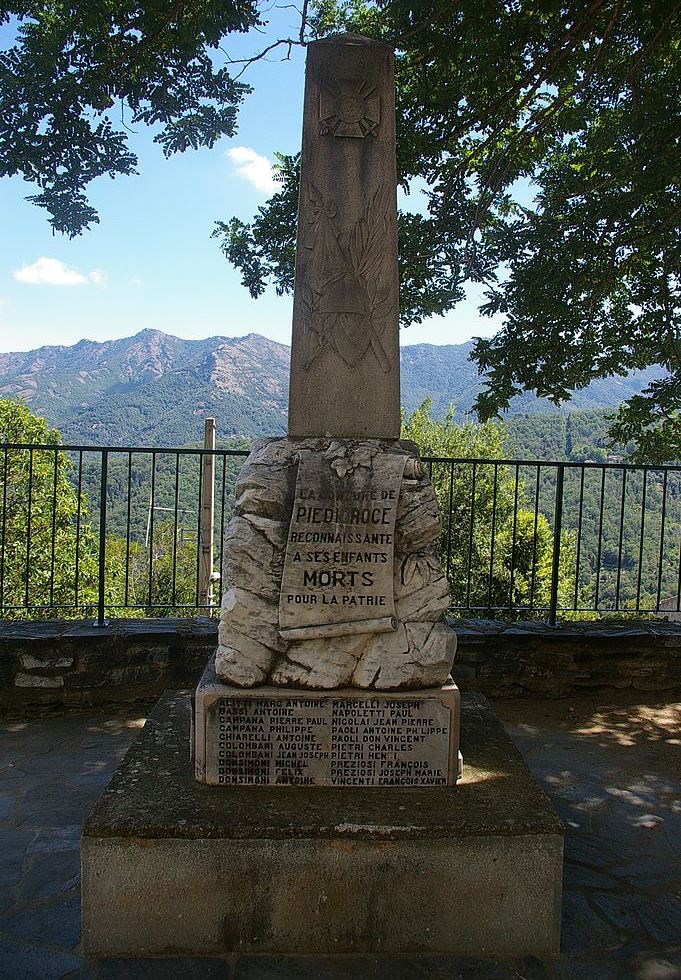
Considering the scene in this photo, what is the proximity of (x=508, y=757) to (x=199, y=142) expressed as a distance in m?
5.72

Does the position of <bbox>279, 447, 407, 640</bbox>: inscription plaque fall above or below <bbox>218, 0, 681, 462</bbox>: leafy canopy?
below

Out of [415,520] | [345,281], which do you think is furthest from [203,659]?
[345,281]

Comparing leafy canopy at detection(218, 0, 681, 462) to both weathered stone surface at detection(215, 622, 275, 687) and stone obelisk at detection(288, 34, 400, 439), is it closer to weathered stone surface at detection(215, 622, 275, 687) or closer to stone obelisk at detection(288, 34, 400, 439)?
stone obelisk at detection(288, 34, 400, 439)

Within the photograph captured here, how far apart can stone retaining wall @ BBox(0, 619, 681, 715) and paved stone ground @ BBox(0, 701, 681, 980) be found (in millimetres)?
174

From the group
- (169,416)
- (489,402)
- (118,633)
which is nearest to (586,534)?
(489,402)

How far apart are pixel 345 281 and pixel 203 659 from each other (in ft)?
9.95

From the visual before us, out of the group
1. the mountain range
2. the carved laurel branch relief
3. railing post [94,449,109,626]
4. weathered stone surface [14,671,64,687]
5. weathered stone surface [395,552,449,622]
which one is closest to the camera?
weathered stone surface [395,552,449,622]

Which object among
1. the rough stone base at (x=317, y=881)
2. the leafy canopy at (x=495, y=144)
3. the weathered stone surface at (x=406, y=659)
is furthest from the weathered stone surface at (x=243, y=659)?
the leafy canopy at (x=495, y=144)

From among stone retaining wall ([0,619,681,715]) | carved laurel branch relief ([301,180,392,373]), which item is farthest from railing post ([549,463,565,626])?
carved laurel branch relief ([301,180,392,373])

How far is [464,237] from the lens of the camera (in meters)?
6.98

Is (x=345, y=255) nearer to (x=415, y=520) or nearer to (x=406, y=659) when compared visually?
(x=415, y=520)

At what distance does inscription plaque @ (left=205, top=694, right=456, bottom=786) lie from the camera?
279 centimetres

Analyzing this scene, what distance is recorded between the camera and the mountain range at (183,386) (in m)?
77.6

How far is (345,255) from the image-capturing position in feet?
10.1
